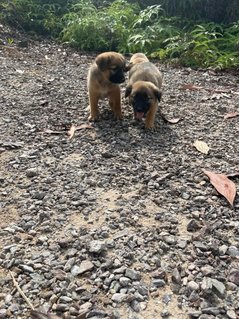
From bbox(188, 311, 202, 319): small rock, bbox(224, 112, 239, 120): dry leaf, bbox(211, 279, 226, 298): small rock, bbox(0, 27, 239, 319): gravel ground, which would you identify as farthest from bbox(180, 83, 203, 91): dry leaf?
bbox(188, 311, 202, 319): small rock

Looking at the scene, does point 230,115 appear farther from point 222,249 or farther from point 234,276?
point 234,276

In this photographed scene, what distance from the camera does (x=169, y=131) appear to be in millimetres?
5535

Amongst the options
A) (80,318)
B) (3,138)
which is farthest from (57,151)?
(80,318)

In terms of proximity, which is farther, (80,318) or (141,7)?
(141,7)

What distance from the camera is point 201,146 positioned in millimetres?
5023

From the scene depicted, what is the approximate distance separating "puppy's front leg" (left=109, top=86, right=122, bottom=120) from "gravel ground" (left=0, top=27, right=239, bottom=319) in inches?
4.8

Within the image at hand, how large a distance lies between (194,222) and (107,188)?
93 centimetres

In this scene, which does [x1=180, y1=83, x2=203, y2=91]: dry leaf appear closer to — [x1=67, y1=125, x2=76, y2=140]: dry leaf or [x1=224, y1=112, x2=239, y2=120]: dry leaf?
[x1=224, y1=112, x2=239, y2=120]: dry leaf

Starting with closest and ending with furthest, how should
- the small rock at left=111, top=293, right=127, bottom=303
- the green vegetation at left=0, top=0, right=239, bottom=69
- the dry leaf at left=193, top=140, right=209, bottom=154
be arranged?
the small rock at left=111, top=293, right=127, bottom=303 → the dry leaf at left=193, top=140, right=209, bottom=154 → the green vegetation at left=0, top=0, right=239, bottom=69

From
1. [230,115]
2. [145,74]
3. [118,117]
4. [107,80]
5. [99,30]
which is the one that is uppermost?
[107,80]

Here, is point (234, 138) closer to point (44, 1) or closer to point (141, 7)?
point (141, 7)

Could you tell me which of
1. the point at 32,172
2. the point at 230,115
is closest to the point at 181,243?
the point at 32,172

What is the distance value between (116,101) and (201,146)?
136cm

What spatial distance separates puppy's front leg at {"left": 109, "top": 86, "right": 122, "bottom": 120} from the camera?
5712 millimetres
